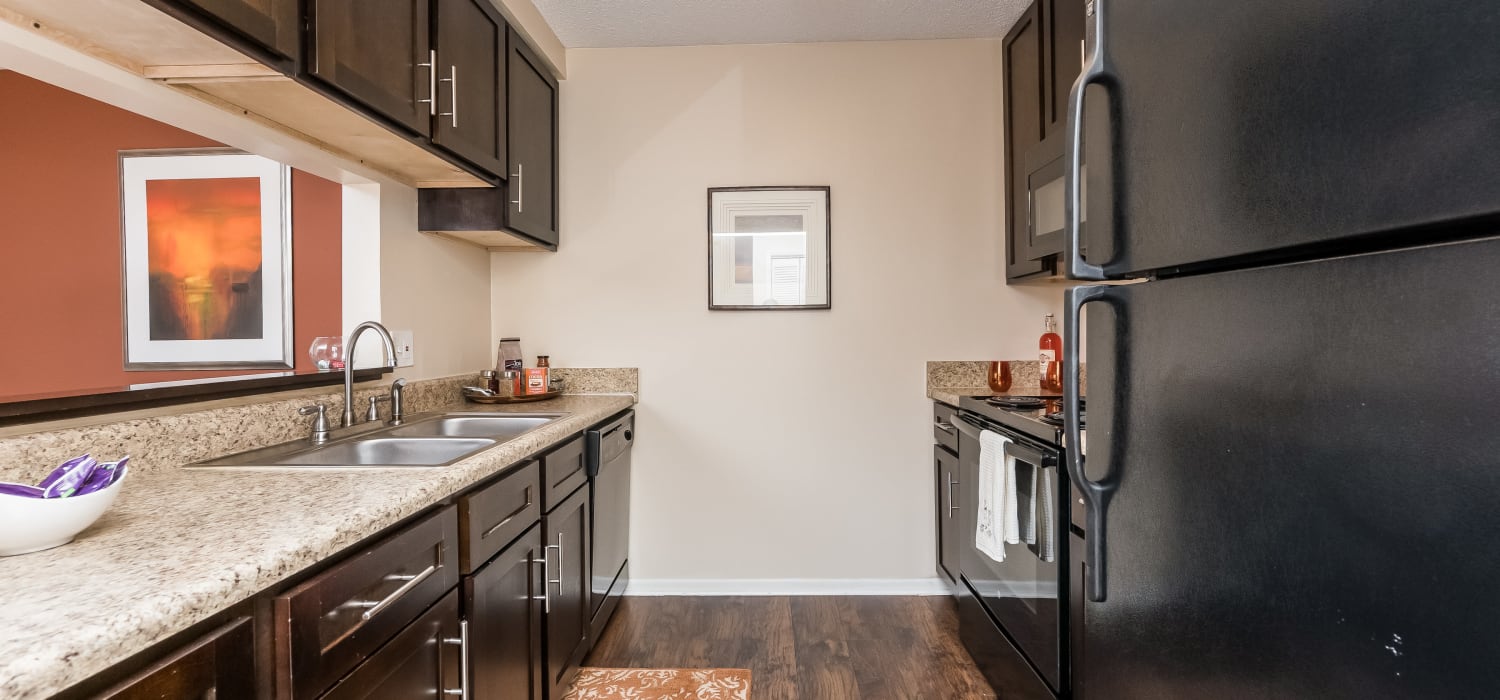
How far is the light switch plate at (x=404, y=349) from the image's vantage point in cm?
207

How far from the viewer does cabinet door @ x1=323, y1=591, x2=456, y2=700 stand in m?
0.93

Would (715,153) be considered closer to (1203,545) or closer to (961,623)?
(961,623)

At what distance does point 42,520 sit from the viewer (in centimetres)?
74

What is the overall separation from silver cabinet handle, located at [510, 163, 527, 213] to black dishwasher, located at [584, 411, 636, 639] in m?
0.88

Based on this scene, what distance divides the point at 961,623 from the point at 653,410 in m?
1.53

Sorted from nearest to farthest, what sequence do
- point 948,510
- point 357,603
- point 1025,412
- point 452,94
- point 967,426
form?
1. point 357,603
2. point 452,94
3. point 1025,412
4. point 967,426
5. point 948,510

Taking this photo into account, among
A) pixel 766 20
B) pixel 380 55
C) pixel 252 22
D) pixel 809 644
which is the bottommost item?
pixel 809 644

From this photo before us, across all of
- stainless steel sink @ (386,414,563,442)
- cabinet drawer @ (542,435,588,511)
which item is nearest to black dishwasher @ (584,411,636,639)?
cabinet drawer @ (542,435,588,511)

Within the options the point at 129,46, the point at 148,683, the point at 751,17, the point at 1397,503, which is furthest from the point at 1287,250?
the point at 751,17

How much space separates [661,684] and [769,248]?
1769mm

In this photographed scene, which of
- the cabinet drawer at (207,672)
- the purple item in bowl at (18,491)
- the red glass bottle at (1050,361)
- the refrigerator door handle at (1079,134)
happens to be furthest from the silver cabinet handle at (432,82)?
the red glass bottle at (1050,361)

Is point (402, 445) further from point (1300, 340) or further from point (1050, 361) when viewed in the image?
point (1050, 361)

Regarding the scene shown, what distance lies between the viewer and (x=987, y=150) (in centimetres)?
279

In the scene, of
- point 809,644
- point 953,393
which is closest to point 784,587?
point 809,644
